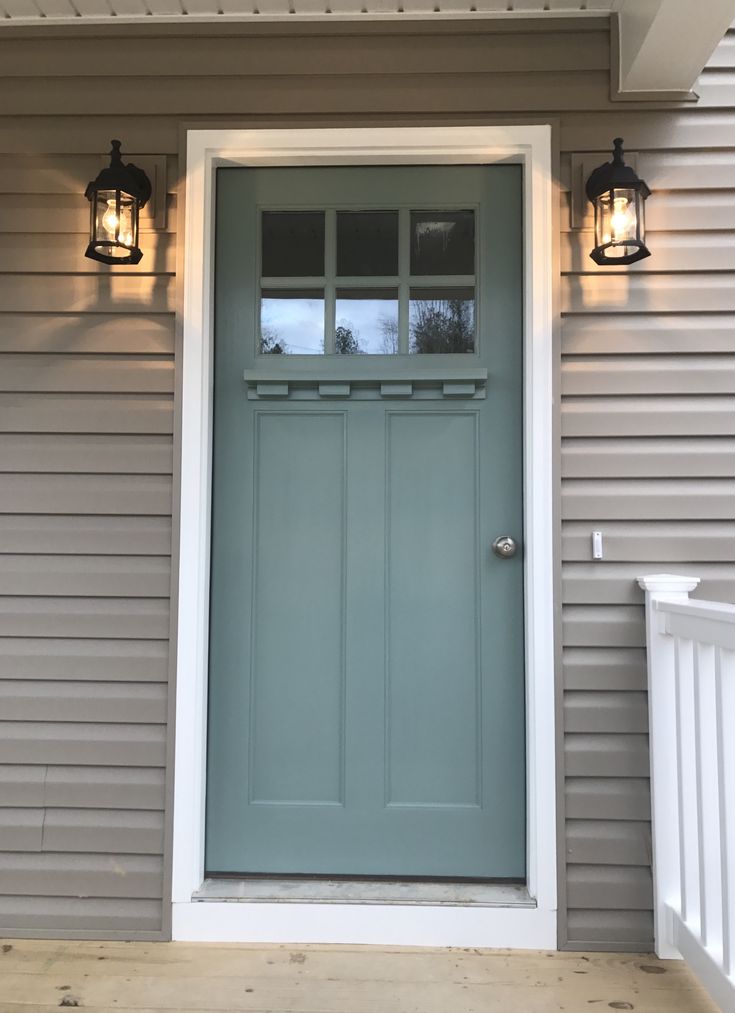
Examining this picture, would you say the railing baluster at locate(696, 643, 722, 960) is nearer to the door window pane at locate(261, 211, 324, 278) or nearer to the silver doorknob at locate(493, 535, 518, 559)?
the silver doorknob at locate(493, 535, 518, 559)

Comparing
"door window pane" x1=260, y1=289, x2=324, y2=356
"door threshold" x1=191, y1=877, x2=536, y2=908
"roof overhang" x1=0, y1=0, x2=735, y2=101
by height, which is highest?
"roof overhang" x1=0, y1=0, x2=735, y2=101

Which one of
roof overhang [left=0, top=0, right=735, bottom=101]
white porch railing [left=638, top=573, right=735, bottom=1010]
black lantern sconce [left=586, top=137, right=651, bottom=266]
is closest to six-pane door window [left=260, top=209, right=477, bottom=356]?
black lantern sconce [left=586, top=137, right=651, bottom=266]

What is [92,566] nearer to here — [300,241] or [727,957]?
[300,241]

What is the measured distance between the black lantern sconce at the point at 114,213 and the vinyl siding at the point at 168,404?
0.34 ft

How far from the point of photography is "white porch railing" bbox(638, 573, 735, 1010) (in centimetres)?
146

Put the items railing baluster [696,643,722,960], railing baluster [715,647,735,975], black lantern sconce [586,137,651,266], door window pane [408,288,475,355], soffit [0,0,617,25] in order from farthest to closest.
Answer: door window pane [408,288,475,355] → soffit [0,0,617,25] → black lantern sconce [586,137,651,266] → railing baluster [696,643,722,960] → railing baluster [715,647,735,975]

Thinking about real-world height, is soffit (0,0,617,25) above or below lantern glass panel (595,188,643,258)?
above

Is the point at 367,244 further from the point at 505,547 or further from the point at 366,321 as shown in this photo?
the point at 505,547

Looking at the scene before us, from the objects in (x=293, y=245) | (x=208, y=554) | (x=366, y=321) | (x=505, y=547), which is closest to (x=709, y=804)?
(x=505, y=547)

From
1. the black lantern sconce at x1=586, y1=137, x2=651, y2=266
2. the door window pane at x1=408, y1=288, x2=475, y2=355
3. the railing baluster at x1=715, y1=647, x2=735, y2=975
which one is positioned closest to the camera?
the railing baluster at x1=715, y1=647, x2=735, y2=975

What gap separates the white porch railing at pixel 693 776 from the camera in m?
1.46

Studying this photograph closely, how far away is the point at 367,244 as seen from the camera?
81.7 inches

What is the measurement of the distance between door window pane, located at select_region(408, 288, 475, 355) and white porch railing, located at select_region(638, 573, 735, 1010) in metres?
0.90

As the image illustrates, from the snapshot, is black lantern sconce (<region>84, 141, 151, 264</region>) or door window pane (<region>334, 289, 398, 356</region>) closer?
black lantern sconce (<region>84, 141, 151, 264</region>)
